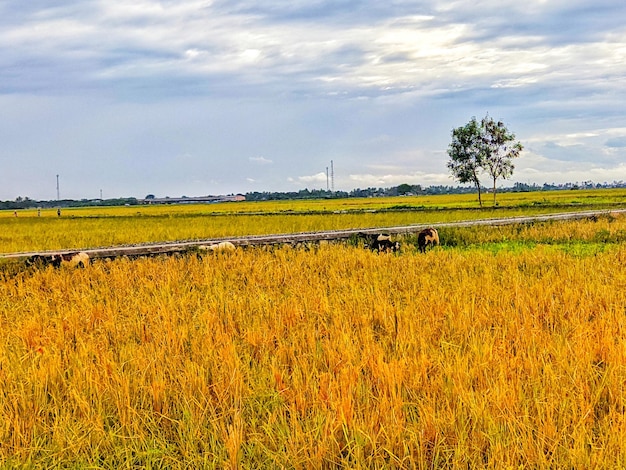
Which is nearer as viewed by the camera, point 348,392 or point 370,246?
point 348,392

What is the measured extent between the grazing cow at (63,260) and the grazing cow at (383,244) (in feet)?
23.6

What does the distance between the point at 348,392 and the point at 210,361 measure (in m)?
1.42

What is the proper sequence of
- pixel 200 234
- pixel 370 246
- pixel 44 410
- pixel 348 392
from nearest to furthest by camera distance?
pixel 348 392 < pixel 44 410 < pixel 370 246 < pixel 200 234

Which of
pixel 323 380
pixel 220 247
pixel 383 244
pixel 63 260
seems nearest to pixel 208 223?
pixel 383 244

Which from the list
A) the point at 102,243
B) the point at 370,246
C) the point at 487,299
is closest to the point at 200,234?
the point at 102,243

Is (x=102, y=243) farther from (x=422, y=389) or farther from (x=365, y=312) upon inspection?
(x=422, y=389)

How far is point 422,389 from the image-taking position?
403 centimetres

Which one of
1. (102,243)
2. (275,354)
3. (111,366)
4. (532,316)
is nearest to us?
(111,366)

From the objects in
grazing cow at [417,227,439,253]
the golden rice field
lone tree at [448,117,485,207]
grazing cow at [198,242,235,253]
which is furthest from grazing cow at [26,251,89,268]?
lone tree at [448,117,485,207]

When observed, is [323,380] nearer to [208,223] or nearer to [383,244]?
[383,244]

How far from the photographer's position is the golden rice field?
331cm

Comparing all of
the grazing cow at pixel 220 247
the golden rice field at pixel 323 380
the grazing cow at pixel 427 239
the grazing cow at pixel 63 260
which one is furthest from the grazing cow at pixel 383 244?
the golden rice field at pixel 323 380

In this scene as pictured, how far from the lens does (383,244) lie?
17.0 m

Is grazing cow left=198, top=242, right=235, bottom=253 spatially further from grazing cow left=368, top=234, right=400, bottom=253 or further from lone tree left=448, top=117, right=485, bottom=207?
lone tree left=448, top=117, right=485, bottom=207
